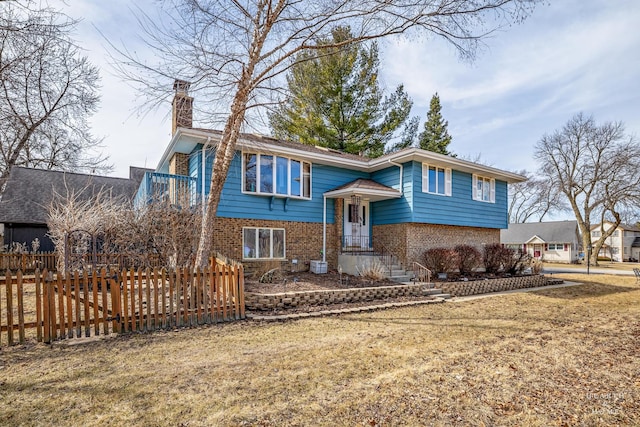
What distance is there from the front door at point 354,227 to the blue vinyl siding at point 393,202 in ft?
2.36

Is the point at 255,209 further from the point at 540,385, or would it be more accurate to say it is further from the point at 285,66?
the point at 540,385

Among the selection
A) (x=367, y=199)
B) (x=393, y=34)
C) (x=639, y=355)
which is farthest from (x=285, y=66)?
(x=639, y=355)

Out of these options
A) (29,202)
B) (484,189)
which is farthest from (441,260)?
(29,202)

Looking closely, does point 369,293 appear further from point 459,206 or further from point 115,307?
point 459,206

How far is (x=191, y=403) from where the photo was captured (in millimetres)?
3320

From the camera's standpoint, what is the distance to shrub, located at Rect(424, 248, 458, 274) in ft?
43.6

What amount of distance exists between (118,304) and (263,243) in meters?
6.90

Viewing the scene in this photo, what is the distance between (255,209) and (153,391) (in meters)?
9.10

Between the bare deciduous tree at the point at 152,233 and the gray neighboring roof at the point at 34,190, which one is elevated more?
the gray neighboring roof at the point at 34,190

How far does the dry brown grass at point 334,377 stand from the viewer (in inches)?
124

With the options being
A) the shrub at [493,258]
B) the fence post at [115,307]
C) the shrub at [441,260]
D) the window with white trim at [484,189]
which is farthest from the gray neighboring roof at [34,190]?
the shrub at [493,258]

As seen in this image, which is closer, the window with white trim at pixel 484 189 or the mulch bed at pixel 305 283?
the mulch bed at pixel 305 283

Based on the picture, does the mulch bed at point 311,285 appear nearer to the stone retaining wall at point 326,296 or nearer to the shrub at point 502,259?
the stone retaining wall at point 326,296

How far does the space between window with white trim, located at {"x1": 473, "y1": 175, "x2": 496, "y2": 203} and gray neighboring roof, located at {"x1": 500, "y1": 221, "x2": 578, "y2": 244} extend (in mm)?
29406
